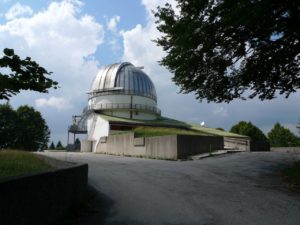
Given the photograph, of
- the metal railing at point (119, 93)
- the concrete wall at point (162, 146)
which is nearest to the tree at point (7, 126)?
the metal railing at point (119, 93)

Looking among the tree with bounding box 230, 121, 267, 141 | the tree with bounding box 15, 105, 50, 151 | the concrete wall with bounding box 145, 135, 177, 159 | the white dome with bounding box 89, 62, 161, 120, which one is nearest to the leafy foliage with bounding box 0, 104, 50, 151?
the tree with bounding box 15, 105, 50, 151

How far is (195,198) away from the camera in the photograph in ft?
34.4

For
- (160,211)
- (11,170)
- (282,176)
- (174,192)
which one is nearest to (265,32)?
(282,176)

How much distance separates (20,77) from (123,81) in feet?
172

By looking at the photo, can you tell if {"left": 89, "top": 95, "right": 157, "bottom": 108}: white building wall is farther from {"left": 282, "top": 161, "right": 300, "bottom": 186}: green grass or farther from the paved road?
{"left": 282, "top": 161, "right": 300, "bottom": 186}: green grass

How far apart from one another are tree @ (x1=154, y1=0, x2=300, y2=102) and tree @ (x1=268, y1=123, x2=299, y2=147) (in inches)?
2201

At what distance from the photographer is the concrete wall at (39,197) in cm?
543

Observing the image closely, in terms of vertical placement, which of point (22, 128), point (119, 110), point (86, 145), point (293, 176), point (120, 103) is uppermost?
point (120, 103)

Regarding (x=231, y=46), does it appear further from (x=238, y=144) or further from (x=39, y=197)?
(x=238, y=144)

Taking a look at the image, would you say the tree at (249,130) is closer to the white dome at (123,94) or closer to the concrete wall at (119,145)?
the white dome at (123,94)

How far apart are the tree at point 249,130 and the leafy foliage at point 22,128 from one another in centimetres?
3701

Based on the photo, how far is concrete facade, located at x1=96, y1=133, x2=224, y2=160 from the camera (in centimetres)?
2575

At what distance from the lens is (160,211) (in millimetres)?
8758

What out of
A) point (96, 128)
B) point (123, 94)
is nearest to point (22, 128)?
point (96, 128)
